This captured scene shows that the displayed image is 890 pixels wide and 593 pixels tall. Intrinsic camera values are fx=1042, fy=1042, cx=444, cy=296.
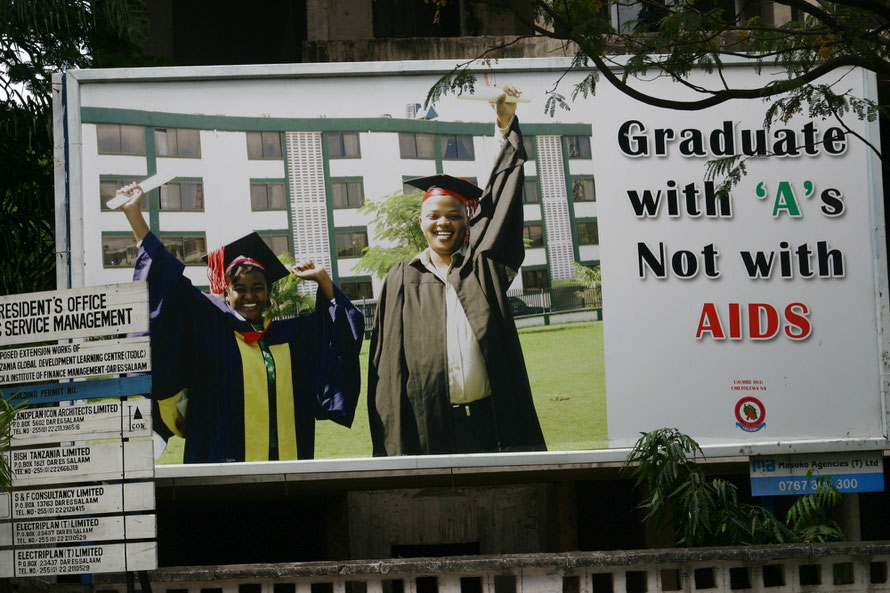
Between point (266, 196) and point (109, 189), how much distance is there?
1285 millimetres

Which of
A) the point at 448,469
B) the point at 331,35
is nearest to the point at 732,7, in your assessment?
the point at 331,35

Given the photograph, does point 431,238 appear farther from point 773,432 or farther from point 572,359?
point 773,432

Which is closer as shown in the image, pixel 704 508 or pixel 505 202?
pixel 704 508

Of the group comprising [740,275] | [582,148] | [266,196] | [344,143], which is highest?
[344,143]

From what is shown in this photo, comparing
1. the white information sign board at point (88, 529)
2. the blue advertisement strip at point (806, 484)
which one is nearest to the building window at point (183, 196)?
the white information sign board at point (88, 529)

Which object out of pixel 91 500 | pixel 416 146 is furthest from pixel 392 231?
pixel 91 500

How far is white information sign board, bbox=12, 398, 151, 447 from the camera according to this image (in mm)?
6410

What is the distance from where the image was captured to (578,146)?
8.95 metres

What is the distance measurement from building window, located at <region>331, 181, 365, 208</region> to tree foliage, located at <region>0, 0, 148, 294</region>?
325cm

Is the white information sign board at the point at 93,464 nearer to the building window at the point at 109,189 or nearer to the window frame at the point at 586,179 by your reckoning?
the building window at the point at 109,189

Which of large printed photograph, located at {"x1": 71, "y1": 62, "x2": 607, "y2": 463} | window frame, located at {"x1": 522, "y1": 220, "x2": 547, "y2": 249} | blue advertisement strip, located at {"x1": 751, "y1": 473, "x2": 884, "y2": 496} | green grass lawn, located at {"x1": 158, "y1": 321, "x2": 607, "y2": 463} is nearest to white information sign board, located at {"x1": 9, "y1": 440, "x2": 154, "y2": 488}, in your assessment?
large printed photograph, located at {"x1": 71, "y1": 62, "x2": 607, "y2": 463}

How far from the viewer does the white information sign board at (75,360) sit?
21.2 ft

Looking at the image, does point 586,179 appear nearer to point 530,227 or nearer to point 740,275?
point 530,227

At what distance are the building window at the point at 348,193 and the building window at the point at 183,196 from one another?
1119 mm
